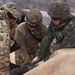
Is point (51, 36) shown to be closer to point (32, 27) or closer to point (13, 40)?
point (32, 27)

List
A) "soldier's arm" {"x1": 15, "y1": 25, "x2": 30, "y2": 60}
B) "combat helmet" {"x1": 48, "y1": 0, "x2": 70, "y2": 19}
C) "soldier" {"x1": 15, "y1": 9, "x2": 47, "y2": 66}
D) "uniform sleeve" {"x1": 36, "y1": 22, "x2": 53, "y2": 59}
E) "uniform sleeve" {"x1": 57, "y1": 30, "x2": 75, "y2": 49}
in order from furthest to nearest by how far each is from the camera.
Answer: "soldier's arm" {"x1": 15, "y1": 25, "x2": 30, "y2": 60}, "soldier" {"x1": 15, "y1": 9, "x2": 47, "y2": 66}, "uniform sleeve" {"x1": 36, "y1": 22, "x2": 53, "y2": 59}, "combat helmet" {"x1": 48, "y1": 0, "x2": 70, "y2": 19}, "uniform sleeve" {"x1": 57, "y1": 30, "x2": 75, "y2": 49}

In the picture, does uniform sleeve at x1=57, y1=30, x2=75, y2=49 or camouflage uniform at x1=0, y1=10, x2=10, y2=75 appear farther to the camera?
uniform sleeve at x1=57, y1=30, x2=75, y2=49

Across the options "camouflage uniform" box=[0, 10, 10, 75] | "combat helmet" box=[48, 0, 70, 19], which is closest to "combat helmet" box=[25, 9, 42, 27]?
"combat helmet" box=[48, 0, 70, 19]

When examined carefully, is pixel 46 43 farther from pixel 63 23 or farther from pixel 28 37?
pixel 28 37

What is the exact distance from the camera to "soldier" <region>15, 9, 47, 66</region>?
5.12 m

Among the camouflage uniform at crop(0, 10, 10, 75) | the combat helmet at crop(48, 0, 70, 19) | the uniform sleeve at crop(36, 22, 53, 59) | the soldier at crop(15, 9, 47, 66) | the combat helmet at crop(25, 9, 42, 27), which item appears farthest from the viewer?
the soldier at crop(15, 9, 47, 66)

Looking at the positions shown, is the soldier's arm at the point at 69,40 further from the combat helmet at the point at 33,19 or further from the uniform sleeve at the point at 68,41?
the combat helmet at the point at 33,19

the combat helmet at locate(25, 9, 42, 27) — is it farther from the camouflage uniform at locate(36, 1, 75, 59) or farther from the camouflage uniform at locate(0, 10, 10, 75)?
the camouflage uniform at locate(0, 10, 10, 75)

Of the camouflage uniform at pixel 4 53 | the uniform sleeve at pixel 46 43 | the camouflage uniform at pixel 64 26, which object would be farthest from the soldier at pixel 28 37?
the camouflage uniform at pixel 4 53

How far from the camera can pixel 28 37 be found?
17.8 ft

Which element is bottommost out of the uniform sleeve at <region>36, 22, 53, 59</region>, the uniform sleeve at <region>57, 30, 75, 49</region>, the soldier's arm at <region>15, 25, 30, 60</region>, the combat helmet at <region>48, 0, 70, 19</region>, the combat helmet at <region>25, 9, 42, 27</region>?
the soldier's arm at <region>15, 25, 30, 60</region>

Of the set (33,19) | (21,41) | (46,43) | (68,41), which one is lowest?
(21,41)

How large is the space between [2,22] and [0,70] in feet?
2.04

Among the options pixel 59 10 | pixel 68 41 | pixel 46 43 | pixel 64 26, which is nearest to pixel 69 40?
pixel 68 41
